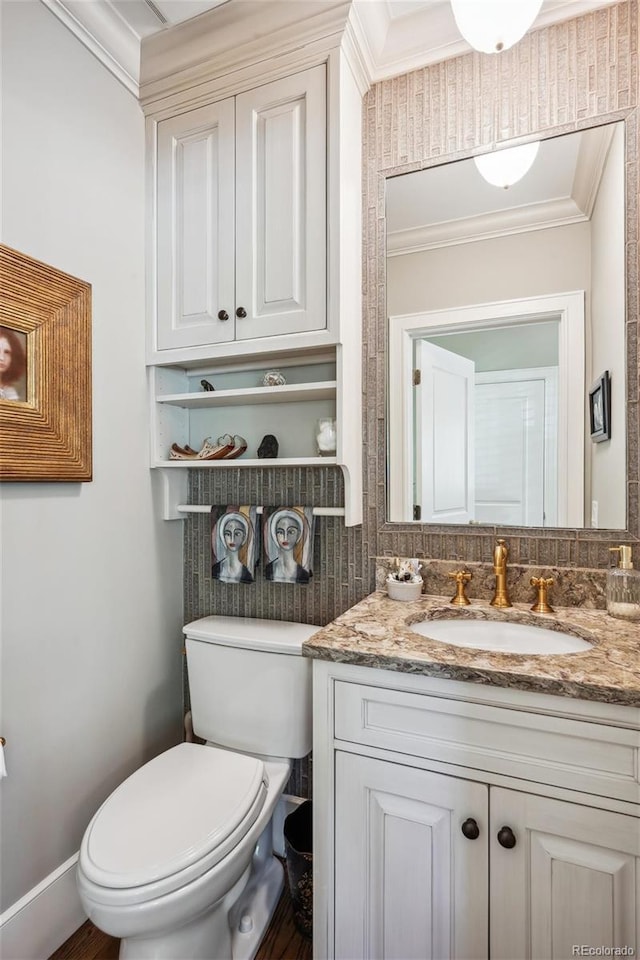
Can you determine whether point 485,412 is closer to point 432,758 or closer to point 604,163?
point 604,163

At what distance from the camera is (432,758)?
102 cm

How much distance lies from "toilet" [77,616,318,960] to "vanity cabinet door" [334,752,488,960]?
255mm

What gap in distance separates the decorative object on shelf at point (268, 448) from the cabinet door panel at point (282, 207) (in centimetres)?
35

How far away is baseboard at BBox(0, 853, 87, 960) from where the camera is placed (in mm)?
1200

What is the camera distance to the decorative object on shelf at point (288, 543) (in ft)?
5.29

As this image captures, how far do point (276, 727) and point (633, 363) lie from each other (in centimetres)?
142

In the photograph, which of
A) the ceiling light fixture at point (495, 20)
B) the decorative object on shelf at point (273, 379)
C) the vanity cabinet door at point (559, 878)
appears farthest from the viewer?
the decorative object on shelf at point (273, 379)

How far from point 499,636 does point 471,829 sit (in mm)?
470

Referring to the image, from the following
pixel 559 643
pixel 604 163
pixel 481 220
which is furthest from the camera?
pixel 481 220

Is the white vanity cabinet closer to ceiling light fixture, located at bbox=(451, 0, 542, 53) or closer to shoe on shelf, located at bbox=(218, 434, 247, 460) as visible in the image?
shoe on shelf, located at bbox=(218, 434, 247, 460)

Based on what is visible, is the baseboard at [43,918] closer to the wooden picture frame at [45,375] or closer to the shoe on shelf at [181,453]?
the wooden picture frame at [45,375]

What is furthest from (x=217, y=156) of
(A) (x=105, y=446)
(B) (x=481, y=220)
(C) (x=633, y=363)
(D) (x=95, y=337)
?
(C) (x=633, y=363)

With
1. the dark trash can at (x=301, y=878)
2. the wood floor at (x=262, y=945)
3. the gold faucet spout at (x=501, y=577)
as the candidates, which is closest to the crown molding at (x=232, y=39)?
the gold faucet spout at (x=501, y=577)

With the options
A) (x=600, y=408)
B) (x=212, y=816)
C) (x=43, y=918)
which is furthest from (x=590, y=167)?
(x=43, y=918)
